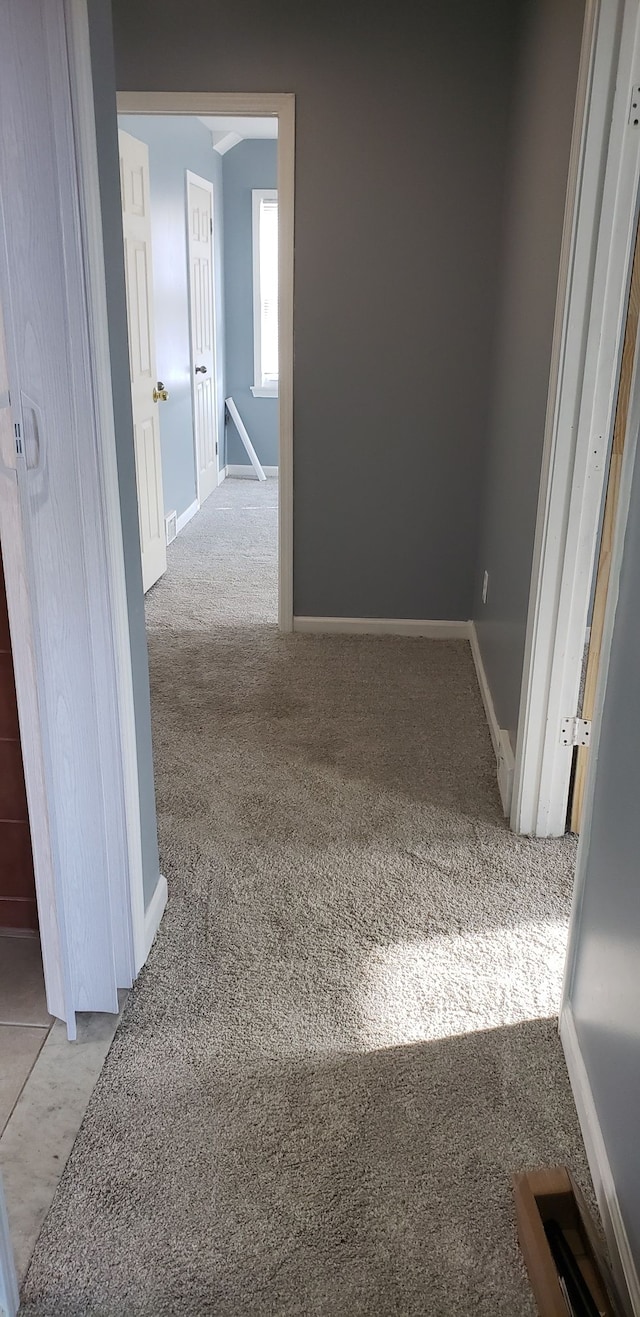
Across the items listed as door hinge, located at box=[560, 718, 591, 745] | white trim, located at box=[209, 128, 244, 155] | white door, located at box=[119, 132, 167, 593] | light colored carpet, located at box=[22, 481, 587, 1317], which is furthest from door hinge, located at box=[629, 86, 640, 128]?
white trim, located at box=[209, 128, 244, 155]

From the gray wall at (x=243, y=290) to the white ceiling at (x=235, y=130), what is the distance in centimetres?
13

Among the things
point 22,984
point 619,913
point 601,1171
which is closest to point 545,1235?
point 601,1171

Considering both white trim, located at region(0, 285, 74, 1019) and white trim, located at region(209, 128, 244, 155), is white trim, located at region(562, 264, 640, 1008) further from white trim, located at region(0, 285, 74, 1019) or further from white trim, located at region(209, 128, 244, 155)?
white trim, located at region(209, 128, 244, 155)

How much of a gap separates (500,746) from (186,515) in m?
3.70

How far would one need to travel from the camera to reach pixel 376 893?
2320 mm

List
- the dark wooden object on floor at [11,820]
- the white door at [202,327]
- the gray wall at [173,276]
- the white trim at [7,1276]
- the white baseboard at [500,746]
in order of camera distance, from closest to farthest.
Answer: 1. the white trim at [7,1276]
2. the dark wooden object on floor at [11,820]
3. the white baseboard at [500,746]
4. the gray wall at [173,276]
5. the white door at [202,327]

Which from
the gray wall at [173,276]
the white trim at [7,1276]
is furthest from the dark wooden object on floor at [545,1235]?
the gray wall at [173,276]

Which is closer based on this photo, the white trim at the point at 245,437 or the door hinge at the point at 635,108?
the door hinge at the point at 635,108

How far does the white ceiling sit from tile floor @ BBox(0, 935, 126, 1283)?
5733 millimetres

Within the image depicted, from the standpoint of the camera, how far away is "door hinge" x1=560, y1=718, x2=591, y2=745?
2434 millimetres

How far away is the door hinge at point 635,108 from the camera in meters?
1.93

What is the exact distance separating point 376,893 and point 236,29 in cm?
308

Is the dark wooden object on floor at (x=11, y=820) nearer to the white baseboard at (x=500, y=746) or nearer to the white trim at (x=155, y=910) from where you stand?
the white trim at (x=155, y=910)

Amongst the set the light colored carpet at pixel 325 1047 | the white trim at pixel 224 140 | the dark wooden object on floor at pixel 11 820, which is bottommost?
the light colored carpet at pixel 325 1047
